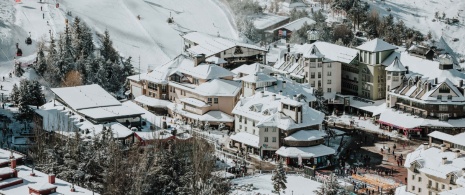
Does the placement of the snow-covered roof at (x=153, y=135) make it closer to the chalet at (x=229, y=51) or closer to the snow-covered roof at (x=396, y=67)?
the chalet at (x=229, y=51)

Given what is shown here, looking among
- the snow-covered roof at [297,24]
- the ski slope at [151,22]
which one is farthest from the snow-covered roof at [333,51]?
the snow-covered roof at [297,24]

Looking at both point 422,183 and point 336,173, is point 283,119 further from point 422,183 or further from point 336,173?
point 422,183

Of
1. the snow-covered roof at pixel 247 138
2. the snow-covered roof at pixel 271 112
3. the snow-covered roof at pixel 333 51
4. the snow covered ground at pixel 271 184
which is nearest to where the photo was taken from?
the snow covered ground at pixel 271 184

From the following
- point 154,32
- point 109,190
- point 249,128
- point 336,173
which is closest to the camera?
point 109,190

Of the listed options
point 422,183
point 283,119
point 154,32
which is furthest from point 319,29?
point 422,183

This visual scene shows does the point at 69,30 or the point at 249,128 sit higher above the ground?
the point at 69,30

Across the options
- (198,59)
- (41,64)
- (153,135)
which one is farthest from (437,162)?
(41,64)
